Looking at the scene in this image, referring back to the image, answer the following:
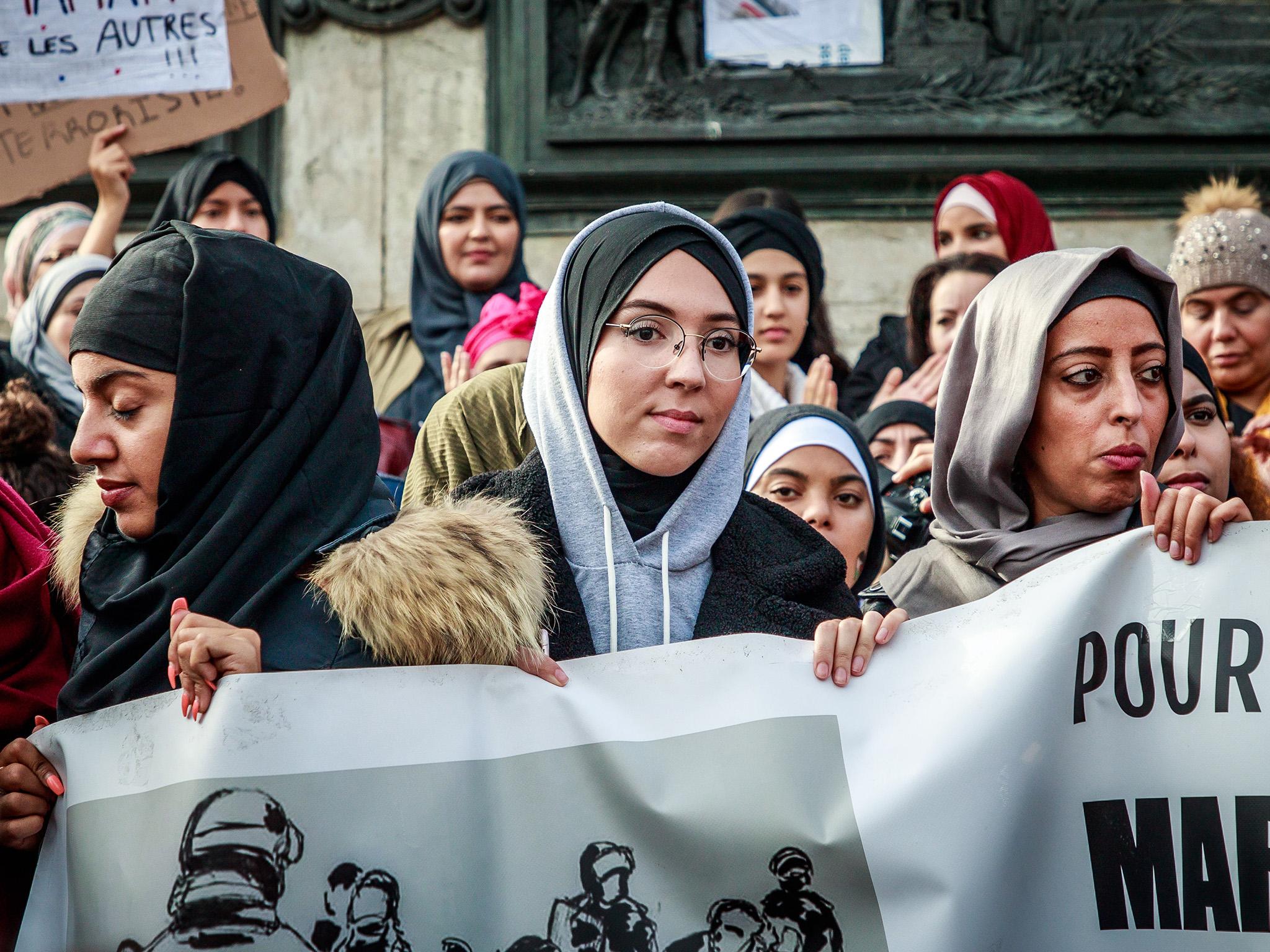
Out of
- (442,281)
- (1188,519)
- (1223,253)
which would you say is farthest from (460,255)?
(1188,519)

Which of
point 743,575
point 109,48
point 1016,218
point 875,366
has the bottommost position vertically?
point 743,575

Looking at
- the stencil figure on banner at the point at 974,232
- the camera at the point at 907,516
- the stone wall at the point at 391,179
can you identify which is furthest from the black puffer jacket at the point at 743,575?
the stone wall at the point at 391,179

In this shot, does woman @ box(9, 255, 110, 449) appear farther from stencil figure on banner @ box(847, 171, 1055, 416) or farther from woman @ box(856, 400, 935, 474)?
stencil figure on banner @ box(847, 171, 1055, 416)

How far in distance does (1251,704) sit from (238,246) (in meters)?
1.84

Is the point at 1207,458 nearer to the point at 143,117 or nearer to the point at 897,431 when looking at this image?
the point at 897,431

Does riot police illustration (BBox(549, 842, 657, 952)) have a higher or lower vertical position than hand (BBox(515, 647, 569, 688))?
lower

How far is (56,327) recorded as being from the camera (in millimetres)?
5016

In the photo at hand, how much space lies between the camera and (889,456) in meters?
4.74

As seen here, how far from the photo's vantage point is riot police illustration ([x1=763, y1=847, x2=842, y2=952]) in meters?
2.34

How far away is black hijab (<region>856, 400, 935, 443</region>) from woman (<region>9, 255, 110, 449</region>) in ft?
8.21

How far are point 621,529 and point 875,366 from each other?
3002 mm

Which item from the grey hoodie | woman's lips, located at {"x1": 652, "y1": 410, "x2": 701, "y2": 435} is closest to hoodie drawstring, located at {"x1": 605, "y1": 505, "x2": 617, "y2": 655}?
the grey hoodie

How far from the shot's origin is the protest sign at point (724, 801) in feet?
7.63

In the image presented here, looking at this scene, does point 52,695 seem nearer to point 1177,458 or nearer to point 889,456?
point 1177,458
